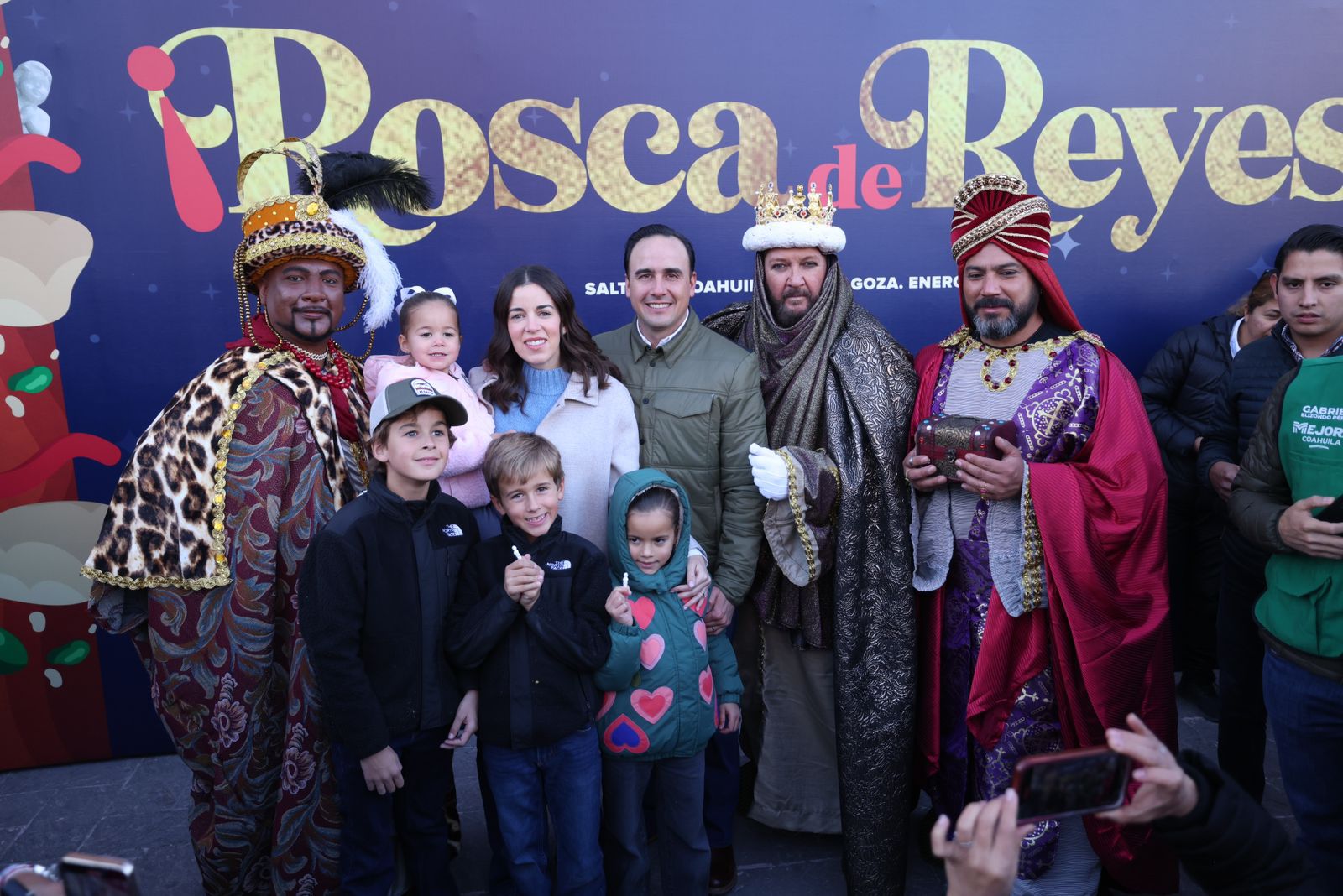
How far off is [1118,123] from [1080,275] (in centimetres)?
74

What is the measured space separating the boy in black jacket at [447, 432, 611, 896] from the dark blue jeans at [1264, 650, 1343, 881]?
1.90 meters

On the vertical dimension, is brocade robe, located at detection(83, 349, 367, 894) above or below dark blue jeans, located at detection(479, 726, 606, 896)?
above

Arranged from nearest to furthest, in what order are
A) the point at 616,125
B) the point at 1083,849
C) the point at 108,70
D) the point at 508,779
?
1. the point at 508,779
2. the point at 1083,849
3. the point at 108,70
4. the point at 616,125

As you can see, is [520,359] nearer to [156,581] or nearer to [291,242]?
[291,242]

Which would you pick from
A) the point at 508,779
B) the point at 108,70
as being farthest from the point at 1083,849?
the point at 108,70

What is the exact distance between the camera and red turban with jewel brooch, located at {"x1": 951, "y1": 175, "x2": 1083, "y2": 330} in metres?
2.75

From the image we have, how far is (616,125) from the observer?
394cm

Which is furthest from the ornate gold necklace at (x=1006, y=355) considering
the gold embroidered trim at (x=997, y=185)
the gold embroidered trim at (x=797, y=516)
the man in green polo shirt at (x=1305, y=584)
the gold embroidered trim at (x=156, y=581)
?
the gold embroidered trim at (x=156, y=581)

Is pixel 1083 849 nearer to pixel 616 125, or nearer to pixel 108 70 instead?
pixel 616 125

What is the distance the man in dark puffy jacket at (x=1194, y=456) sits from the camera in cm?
403

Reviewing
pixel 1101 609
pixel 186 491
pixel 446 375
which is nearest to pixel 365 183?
pixel 446 375

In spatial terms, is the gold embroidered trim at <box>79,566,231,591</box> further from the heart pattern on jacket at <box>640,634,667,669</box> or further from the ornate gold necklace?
the ornate gold necklace

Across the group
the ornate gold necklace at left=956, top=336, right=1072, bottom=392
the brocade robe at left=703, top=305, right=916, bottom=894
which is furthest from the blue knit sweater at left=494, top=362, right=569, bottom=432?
the ornate gold necklace at left=956, top=336, right=1072, bottom=392

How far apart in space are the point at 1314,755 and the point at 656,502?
6.35ft
